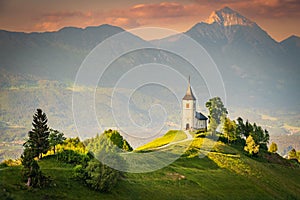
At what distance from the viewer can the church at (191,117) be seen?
139375mm

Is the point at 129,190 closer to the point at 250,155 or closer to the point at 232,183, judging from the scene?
the point at 232,183

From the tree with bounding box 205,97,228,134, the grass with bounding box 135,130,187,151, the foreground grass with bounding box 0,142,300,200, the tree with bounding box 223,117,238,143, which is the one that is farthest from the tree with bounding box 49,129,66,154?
the tree with bounding box 205,97,228,134

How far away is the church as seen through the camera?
13938 centimetres

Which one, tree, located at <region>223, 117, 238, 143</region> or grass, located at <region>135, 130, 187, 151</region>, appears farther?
tree, located at <region>223, 117, 238, 143</region>

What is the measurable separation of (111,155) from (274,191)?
39247 mm

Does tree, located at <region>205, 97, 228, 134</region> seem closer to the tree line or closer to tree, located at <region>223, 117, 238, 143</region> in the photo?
the tree line

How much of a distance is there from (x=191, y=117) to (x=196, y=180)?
61082mm

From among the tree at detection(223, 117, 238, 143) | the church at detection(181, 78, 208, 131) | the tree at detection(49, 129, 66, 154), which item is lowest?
the tree at detection(49, 129, 66, 154)

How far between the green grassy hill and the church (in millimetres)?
21461

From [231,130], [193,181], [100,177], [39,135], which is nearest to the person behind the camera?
[100,177]

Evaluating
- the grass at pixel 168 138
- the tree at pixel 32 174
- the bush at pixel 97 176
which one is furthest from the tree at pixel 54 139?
the grass at pixel 168 138

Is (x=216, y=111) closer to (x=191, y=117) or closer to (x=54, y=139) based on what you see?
(x=191, y=117)

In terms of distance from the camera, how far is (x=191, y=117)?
14012 centimetres

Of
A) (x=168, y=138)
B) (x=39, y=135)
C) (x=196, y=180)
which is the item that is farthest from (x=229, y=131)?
(x=39, y=135)
